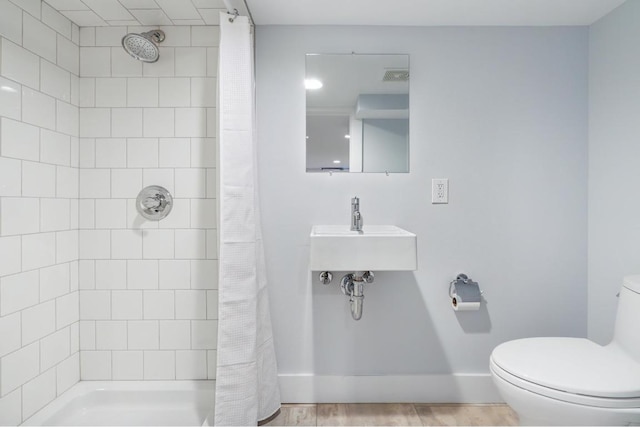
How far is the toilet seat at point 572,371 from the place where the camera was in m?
1.18

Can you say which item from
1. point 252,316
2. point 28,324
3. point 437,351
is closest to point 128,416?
point 28,324

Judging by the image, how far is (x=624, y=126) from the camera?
1.71 metres

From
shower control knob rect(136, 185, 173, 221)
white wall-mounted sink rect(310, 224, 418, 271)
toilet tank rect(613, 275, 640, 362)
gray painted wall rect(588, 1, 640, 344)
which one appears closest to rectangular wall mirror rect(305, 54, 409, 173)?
white wall-mounted sink rect(310, 224, 418, 271)

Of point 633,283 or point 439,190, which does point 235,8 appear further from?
point 633,283

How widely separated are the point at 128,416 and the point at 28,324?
25.8 inches

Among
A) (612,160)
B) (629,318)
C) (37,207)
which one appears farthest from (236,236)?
(612,160)

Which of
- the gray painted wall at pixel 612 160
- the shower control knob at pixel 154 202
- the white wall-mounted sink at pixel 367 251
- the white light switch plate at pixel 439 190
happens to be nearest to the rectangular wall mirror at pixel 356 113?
the white light switch plate at pixel 439 190

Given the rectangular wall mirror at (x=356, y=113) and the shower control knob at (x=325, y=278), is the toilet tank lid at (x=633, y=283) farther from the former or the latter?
the shower control knob at (x=325, y=278)

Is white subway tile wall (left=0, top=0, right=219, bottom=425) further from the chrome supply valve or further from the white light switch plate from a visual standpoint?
the white light switch plate

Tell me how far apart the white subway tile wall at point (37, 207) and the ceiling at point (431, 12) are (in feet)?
3.13

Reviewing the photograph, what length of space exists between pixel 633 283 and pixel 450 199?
0.82m

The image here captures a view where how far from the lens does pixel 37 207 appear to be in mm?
1612

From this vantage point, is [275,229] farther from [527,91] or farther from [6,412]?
[527,91]

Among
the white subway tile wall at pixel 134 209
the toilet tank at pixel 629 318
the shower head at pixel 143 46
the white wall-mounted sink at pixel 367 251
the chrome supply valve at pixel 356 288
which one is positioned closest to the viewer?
the toilet tank at pixel 629 318
